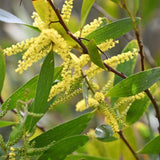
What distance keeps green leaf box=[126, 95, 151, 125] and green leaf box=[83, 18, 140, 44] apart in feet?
0.99

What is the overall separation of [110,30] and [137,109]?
1.16 ft

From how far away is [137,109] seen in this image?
1147 millimetres

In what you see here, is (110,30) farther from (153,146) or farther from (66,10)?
(153,146)

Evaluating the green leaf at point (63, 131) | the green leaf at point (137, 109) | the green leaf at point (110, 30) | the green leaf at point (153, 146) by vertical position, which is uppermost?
the green leaf at point (110, 30)

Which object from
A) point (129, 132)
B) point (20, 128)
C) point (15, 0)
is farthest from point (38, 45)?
point (15, 0)

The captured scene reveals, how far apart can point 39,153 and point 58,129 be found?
9 centimetres

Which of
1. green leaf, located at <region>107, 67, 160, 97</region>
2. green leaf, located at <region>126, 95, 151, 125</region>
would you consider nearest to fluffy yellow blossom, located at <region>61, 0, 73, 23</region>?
green leaf, located at <region>107, 67, 160, 97</region>

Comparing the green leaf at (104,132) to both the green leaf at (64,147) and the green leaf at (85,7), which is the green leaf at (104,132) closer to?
the green leaf at (64,147)

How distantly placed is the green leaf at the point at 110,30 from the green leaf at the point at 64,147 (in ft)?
1.04

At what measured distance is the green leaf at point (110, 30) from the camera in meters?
0.92

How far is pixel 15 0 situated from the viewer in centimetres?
286

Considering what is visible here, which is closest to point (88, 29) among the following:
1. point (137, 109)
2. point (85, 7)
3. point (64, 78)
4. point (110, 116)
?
point (85, 7)

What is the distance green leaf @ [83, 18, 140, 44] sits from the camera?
922mm

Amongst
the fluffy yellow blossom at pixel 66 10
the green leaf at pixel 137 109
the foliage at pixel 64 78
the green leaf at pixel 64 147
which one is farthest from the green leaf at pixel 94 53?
the green leaf at pixel 137 109
